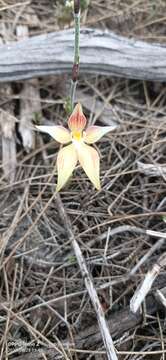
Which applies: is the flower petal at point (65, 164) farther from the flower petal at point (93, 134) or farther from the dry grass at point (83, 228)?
the dry grass at point (83, 228)

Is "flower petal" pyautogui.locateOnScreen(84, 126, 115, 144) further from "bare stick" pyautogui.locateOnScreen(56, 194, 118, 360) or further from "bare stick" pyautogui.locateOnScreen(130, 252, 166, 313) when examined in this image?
"bare stick" pyautogui.locateOnScreen(130, 252, 166, 313)

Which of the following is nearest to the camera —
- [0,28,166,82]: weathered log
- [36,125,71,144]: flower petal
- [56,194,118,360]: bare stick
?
[56,194,118,360]: bare stick

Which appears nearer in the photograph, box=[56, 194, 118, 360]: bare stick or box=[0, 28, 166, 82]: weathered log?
box=[56, 194, 118, 360]: bare stick

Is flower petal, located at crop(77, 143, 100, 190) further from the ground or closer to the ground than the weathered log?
closer to the ground

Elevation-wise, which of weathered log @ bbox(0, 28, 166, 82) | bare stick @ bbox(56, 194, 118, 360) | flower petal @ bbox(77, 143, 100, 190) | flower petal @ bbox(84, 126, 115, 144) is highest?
weathered log @ bbox(0, 28, 166, 82)

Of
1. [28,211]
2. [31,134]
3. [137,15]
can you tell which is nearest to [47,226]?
[28,211]

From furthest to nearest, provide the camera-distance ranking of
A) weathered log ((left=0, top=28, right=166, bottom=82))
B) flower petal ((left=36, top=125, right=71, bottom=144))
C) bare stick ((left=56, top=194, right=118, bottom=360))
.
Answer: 1. weathered log ((left=0, top=28, right=166, bottom=82))
2. flower petal ((left=36, top=125, right=71, bottom=144))
3. bare stick ((left=56, top=194, right=118, bottom=360))

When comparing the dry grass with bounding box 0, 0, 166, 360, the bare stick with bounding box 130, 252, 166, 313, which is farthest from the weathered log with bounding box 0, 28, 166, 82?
the bare stick with bounding box 130, 252, 166, 313
